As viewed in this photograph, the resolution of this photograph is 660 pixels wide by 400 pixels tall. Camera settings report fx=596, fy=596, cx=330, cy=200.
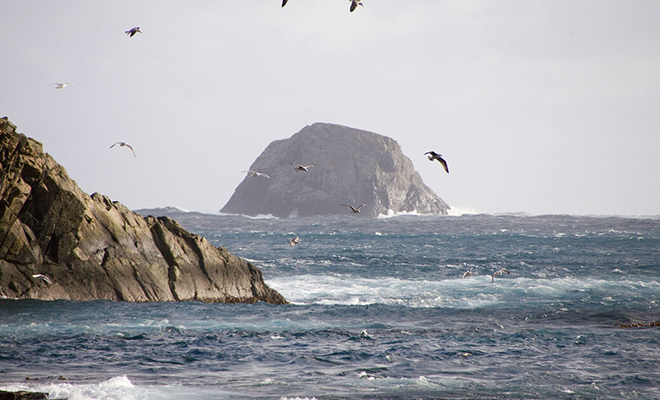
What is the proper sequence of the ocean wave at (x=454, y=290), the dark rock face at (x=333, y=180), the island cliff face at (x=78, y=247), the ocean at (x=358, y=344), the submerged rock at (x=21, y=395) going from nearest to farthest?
the submerged rock at (x=21, y=395) < the ocean at (x=358, y=344) < the island cliff face at (x=78, y=247) < the ocean wave at (x=454, y=290) < the dark rock face at (x=333, y=180)

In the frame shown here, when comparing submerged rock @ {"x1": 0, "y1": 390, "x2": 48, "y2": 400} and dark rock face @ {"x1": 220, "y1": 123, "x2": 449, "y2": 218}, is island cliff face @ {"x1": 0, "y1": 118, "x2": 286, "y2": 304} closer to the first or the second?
submerged rock @ {"x1": 0, "y1": 390, "x2": 48, "y2": 400}

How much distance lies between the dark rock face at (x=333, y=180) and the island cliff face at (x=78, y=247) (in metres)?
130

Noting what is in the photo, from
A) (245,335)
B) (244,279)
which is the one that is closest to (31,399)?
(245,335)

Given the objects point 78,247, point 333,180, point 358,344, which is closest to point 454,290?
point 358,344

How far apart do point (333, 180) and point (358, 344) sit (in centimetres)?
14284

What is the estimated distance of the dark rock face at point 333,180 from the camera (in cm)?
15488

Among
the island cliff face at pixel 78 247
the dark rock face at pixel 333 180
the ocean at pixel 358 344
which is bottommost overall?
the ocean at pixel 358 344

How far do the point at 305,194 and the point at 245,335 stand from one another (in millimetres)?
136645

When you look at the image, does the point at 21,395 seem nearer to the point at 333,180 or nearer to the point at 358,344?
the point at 358,344

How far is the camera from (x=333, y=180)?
159000mm

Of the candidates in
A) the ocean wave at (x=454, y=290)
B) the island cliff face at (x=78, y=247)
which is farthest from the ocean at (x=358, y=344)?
the island cliff face at (x=78, y=247)

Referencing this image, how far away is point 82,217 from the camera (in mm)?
20312

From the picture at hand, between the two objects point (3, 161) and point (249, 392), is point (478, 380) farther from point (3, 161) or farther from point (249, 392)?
point (3, 161)

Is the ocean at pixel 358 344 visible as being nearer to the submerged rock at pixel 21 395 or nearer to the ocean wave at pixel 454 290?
the ocean wave at pixel 454 290
